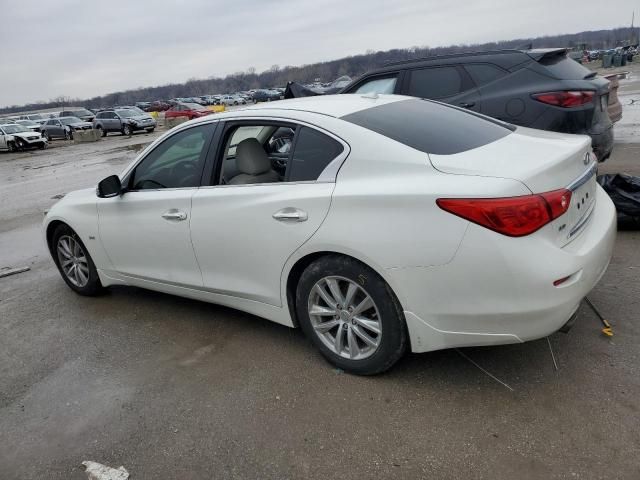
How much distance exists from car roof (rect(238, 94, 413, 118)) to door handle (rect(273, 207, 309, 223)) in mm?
648

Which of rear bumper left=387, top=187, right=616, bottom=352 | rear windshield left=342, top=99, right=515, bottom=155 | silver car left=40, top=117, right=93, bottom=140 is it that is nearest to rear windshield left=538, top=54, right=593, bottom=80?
rear windshield left=342, top=99, right=515, bottom=155

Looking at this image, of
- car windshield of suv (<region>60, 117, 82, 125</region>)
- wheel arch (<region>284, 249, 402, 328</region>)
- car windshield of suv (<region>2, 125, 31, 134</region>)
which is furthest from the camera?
car windshield of suv (<region>60, 117, 82, 125</region>)

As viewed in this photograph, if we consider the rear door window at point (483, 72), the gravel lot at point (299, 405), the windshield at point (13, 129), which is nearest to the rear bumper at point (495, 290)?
the gravel lot at point (299, 405)

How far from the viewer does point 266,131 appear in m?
4.13

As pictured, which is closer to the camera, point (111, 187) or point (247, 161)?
point (247, 161)

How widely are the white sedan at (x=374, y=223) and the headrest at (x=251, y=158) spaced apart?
0.04 ft

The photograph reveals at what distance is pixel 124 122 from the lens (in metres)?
31.6

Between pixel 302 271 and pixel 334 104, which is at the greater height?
pixel 334 104

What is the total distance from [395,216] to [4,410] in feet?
8.82

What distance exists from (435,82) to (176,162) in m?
3.75

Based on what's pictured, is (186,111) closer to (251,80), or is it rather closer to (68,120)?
(68,120)

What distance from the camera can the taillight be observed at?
7.83ft

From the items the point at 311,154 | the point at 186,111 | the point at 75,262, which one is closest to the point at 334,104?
the point at 311,154

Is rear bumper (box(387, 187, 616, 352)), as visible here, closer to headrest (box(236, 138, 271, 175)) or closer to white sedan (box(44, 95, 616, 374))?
white sedan (box(44, 95, 616, 374))
